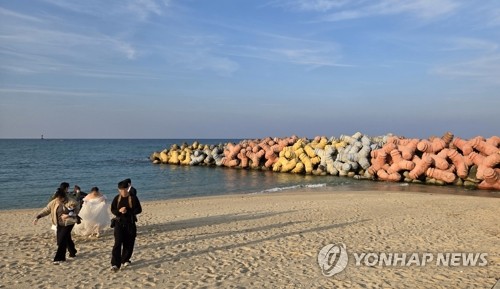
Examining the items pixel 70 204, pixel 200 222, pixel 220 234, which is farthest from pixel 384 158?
pixel 70 204

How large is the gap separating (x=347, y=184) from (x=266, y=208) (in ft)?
39.6

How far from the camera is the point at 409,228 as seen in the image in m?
11.1

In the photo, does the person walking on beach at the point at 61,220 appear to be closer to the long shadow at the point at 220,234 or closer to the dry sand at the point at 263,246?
the dry sand at the point at 263,246

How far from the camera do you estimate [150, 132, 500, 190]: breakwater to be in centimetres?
2367

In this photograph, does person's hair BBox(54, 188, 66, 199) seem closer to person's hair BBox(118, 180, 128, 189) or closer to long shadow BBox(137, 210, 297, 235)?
person's hair BBox(118, 180, 128, 189)

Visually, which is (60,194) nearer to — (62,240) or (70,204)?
(70,204)

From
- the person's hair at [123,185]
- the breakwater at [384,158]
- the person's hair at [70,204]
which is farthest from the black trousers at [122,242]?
the breakwater at [384,158]

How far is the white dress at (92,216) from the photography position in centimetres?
934

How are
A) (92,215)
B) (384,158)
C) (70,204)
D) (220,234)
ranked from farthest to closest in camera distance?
(384,158)
(220,234)
(92,215)
(70,204)

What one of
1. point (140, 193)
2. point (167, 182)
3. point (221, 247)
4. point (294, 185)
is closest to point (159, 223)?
point (221, 247)

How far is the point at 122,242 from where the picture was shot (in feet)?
24.2

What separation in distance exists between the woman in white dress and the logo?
4.80 m

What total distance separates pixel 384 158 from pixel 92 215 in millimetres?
21305

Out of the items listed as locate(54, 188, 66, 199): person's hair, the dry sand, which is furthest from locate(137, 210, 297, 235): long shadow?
locate(54, 188, 66, 199): person's hair
